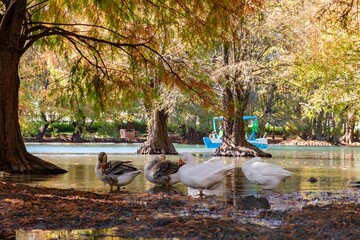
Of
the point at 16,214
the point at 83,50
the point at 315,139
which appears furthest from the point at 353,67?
the point at 315,139

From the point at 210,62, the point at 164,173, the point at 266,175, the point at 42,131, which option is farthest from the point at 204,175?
the point at 42,131

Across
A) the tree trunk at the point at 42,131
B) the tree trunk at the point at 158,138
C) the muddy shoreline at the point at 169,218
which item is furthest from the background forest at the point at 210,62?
the tree trunk at the point at 42,131

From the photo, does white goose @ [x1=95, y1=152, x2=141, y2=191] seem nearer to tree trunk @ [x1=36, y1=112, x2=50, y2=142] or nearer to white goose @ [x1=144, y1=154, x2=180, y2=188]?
white goose @ [x1=144, y1=154, x2=180, y2=188]

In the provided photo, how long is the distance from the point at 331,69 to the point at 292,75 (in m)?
5.59

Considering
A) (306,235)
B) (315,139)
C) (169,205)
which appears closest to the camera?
(306,235)

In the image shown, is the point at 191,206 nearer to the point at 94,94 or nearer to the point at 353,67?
the point at 94,94

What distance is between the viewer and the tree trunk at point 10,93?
15.3 m

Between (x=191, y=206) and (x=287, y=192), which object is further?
(x=287, y=192)

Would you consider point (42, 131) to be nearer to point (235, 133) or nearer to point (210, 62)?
point (210, 62)

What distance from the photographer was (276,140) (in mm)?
69188

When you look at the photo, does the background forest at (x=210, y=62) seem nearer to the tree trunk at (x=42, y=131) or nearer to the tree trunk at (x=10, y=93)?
the tree trunk at (x=10, y=93)

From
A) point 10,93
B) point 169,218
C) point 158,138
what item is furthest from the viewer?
point 158,138

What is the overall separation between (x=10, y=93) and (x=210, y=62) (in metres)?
18.9

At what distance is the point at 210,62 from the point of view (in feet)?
110
